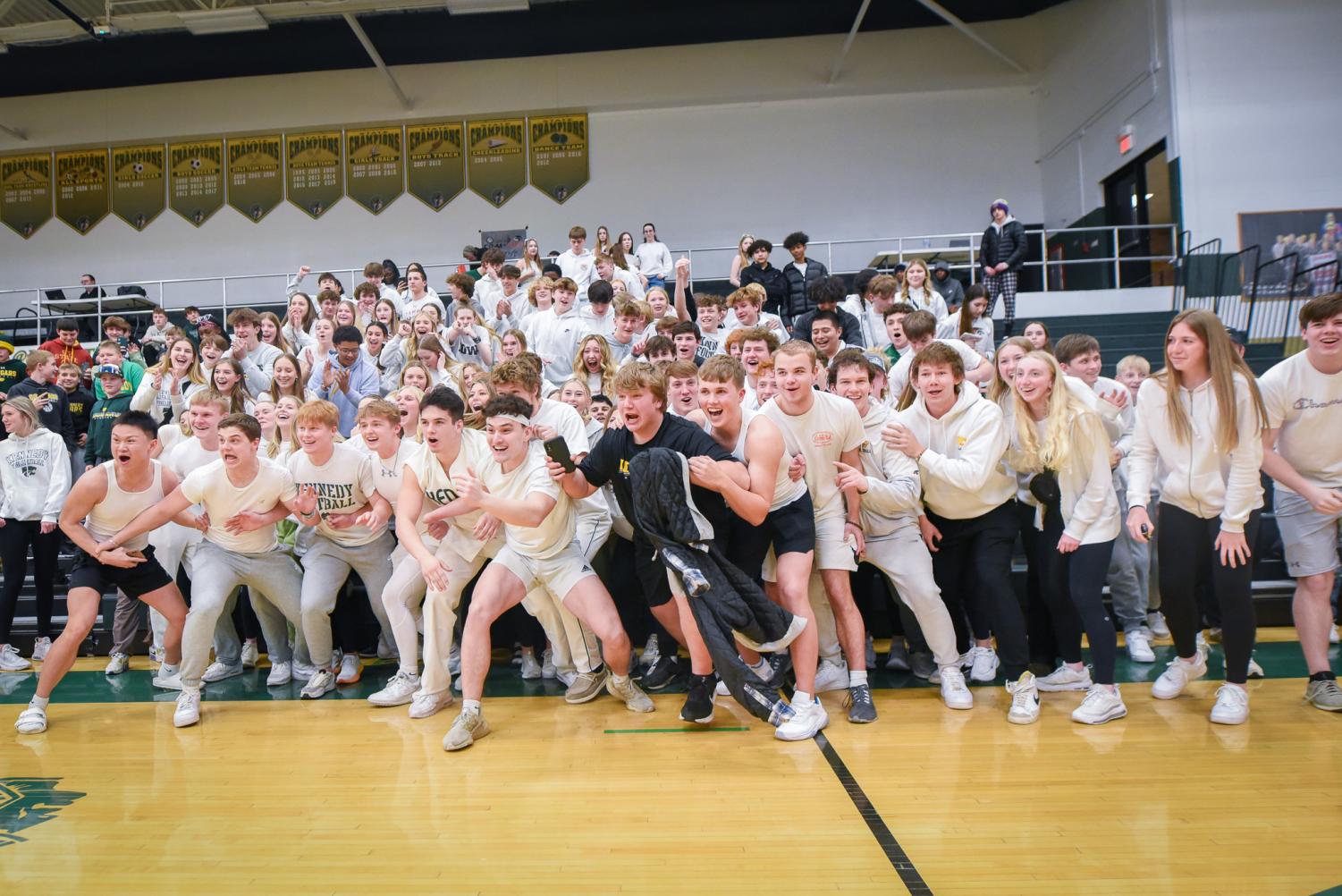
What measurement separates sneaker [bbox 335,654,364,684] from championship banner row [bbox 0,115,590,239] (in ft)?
43.5

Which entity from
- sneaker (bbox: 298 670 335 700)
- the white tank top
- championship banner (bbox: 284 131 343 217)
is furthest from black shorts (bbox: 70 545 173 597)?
championship banner (bbox: 284 131 343 217)

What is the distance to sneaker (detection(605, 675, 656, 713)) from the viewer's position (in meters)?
4.41

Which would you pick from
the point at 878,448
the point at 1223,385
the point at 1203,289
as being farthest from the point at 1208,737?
the point at 1203,289

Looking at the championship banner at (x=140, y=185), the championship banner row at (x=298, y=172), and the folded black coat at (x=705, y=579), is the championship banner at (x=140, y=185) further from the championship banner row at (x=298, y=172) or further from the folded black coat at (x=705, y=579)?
the folded black coat at (x=705, y=579)

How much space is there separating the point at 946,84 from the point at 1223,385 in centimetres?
1450

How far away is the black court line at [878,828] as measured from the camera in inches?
101

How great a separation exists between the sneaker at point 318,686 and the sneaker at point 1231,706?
4.67 meters

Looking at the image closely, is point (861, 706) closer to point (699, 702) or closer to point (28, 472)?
point (699, 702)

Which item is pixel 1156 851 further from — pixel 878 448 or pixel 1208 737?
pixel 878 448

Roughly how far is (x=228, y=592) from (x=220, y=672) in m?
0.93

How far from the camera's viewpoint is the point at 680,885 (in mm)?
2619

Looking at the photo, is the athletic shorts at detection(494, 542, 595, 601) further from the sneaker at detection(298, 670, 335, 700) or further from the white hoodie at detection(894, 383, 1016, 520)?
the white hoodie at detection(894, 383, 1016, 520)

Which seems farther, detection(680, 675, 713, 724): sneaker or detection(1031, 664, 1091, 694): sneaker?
detection(1031, 664, 1091, 694): sneaker

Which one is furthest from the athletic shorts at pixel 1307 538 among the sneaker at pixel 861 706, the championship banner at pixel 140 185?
the championship banner at pixel 140 185
